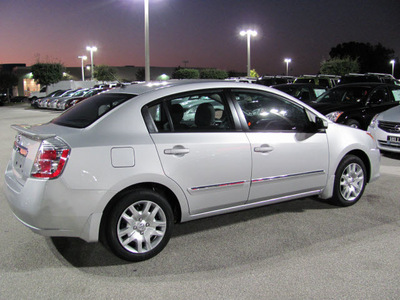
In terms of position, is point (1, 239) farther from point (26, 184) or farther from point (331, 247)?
point (331, 247)

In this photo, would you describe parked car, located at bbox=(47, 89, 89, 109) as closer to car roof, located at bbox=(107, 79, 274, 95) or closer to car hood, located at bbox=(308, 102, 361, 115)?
car hood, located at bbox=(308, 102, 361, 115)

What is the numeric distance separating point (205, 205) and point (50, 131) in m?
1.67

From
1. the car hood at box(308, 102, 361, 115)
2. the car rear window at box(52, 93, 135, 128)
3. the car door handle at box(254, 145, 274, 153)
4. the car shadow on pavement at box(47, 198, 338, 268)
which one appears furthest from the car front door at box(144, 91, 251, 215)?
the car hood at box(308, 102, 361, 115)

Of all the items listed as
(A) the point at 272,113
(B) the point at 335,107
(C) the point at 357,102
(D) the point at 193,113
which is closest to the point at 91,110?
(D) the point at 193,113

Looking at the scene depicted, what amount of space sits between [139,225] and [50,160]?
38.4 inches

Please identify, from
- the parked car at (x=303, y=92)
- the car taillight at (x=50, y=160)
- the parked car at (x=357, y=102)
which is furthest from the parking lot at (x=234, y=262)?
the parked car at (x=303, y=92)

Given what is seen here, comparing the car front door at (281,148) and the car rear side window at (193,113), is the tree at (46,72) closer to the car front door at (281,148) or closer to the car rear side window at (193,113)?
the car front door at (281,148)

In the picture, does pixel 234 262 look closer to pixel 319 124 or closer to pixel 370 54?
pixel 319 124

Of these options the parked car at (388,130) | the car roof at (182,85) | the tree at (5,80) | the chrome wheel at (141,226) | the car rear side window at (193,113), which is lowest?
the chrome wheel at (141,226)

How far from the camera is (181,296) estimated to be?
2.97 meters

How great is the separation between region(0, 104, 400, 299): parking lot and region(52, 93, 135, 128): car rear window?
1266mm

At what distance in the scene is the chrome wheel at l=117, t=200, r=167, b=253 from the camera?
3.45 metres

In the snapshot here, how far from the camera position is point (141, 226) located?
11.5 feet

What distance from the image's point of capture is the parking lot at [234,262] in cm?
303
